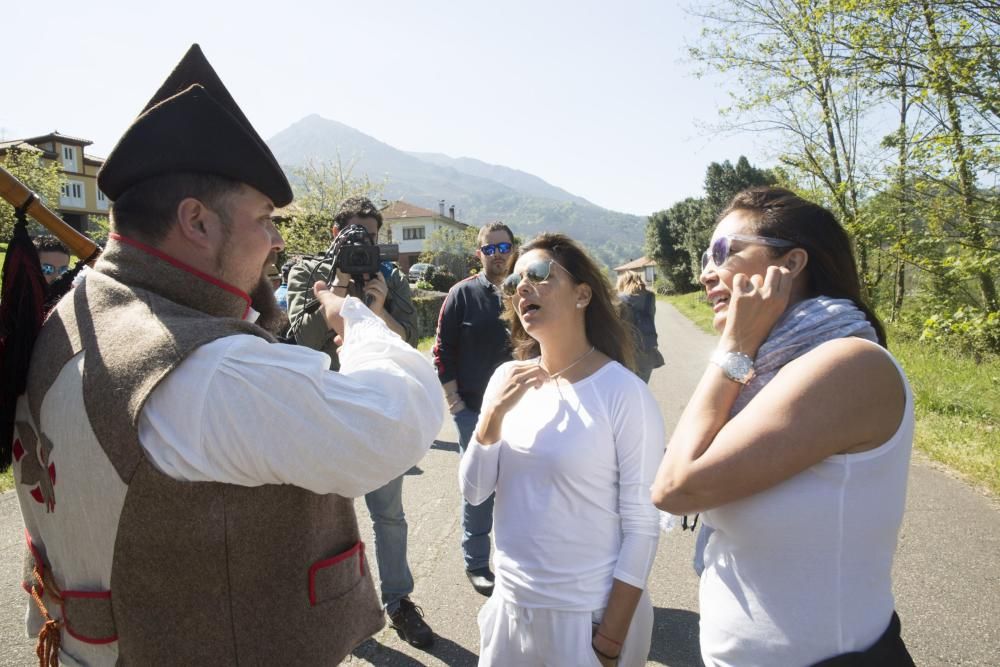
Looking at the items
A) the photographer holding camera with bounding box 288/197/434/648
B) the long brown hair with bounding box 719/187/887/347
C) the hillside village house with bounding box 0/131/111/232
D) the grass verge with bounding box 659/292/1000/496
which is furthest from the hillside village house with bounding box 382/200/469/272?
the long brown hair with bounding box 719/187/887/347

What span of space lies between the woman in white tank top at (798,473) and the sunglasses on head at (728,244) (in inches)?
2.0

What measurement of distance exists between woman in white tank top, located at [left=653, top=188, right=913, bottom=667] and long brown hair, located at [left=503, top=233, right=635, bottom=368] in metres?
1.01

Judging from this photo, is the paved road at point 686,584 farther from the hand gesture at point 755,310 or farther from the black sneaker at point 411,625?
the hand gesture at point 755,310

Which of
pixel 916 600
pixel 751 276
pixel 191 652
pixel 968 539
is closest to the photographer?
pixel 191 652

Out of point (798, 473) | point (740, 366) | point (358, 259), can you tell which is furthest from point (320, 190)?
point (798, 473)

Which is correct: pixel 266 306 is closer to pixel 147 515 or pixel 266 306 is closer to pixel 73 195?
pixel 147 515

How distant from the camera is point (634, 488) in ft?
7.42

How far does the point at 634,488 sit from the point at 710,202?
4398cm

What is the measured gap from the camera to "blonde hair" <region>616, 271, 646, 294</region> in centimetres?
739

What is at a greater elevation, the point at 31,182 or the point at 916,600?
the point at 31,182

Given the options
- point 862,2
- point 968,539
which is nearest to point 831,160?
point 862,2

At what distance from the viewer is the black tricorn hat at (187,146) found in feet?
4.66

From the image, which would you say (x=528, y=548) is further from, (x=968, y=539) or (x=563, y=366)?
(x=968, y=539)

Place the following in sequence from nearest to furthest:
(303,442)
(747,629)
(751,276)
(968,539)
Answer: (303,442), (747,629), (751,276), (968,539)
